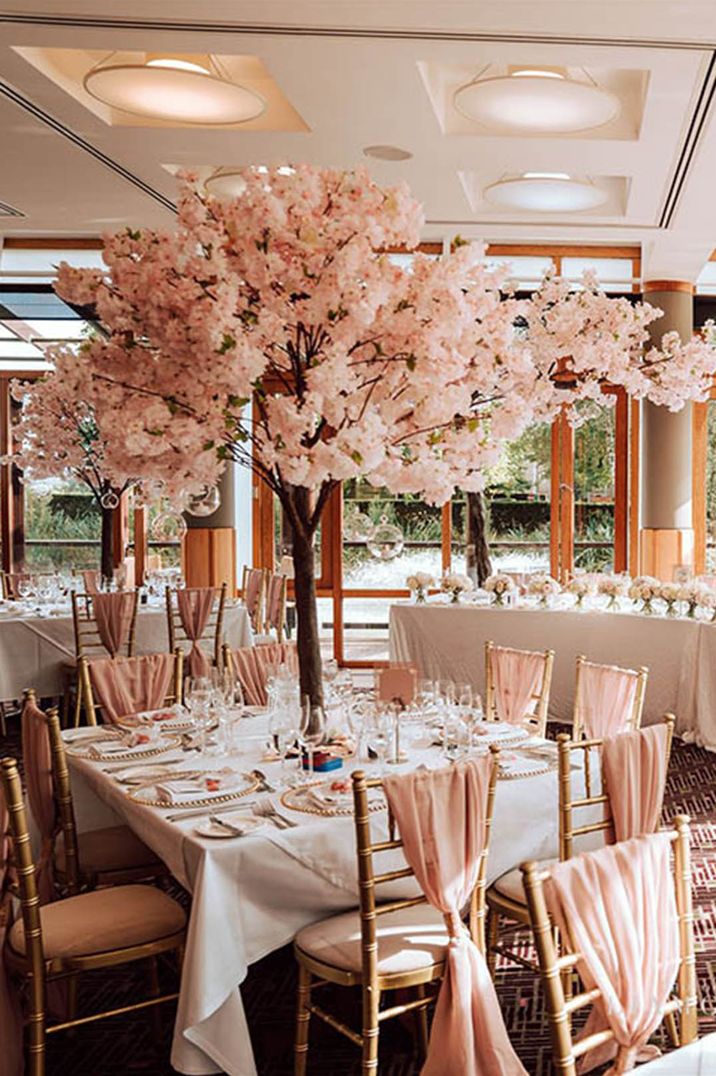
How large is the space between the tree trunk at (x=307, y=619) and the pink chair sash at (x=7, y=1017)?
1151 millimetres

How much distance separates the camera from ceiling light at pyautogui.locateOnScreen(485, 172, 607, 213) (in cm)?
733

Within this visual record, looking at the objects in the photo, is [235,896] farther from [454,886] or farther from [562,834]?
[562,834]

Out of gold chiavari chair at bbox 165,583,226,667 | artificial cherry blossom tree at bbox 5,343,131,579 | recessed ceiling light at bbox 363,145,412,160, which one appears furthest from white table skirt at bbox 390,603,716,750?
recessed ceiling light at bbox 363,145,412,160

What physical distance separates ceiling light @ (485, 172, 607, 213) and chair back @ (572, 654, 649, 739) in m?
4.32

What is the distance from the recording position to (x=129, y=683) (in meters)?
4.52

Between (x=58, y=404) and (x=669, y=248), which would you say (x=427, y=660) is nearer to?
(x=58, y=404)

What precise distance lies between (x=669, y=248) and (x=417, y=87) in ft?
14.4

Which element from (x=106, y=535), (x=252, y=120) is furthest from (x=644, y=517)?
(x=252, y=120)

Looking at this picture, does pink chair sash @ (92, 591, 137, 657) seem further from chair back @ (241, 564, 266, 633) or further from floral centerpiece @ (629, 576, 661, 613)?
floral centerpiece @ (629, 576, 661, 613)

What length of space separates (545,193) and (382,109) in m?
2.38

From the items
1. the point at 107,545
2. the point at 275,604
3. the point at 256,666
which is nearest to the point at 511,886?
the point at 256,666

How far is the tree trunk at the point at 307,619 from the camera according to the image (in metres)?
3.46

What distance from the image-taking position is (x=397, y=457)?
10.1 ft

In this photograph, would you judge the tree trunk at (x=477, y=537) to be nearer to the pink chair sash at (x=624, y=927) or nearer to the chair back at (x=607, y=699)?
the chair back at (x=607, y=699)
